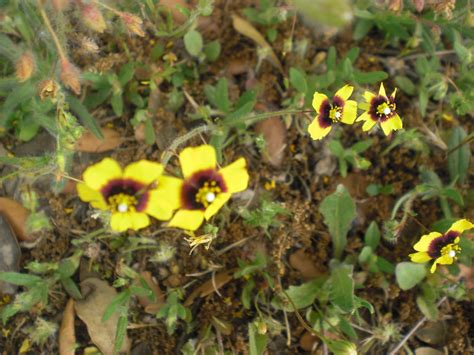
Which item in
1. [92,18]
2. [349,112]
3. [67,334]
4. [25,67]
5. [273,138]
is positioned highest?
[92,18]

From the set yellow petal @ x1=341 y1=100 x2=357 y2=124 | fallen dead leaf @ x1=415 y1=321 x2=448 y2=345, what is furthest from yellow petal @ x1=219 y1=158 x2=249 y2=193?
fallen dead leaf @ x1=415 y1=321 x2=448 y2=345

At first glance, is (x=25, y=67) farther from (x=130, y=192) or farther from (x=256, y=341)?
(x=256, y=341)

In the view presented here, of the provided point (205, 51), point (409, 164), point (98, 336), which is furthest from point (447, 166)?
point (98, 336)

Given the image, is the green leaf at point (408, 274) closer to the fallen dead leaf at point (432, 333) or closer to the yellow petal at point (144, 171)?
the fallen dead leaf at point (432, 333)

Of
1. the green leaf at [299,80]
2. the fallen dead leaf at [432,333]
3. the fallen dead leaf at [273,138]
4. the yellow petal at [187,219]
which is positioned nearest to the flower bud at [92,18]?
the yellow petal at [187,219]

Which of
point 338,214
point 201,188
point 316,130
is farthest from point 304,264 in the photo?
point 201,188

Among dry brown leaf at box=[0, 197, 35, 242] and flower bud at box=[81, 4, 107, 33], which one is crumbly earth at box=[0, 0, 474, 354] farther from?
flower bud at box=[81, 4, 107, 33]
